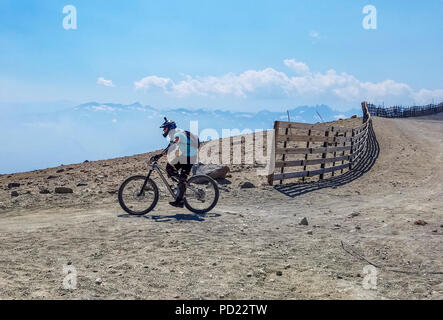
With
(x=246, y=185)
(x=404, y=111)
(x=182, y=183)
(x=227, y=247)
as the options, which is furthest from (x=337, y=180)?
(x=404, y=111)

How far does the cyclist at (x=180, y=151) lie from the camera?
27.9ft

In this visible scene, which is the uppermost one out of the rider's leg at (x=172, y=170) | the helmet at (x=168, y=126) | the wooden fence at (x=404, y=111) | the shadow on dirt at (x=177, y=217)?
the wooden fence at (x=404, y=111)

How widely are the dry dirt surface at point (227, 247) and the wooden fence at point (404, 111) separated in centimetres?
4650

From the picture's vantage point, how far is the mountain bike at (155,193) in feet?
28.5

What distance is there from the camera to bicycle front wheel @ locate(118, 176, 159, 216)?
8.61m

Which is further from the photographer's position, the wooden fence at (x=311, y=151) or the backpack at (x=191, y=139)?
the wooden fence at (x=311, y=151)

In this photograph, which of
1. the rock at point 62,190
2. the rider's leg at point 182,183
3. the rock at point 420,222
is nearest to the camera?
the rock at point 420,222

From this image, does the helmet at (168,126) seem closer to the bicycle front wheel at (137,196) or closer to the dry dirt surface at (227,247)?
the bicycle front wheel at (137,196)

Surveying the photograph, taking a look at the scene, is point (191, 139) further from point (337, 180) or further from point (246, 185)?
point (337, 180)

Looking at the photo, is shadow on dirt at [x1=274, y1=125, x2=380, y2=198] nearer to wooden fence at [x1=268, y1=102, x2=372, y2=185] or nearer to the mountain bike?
wooden fence at [x1=268, y1=102, x2=372, y2=185]

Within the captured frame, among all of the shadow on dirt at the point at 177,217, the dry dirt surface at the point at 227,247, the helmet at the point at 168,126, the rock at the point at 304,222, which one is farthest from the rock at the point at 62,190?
the rock at the point at 304,222

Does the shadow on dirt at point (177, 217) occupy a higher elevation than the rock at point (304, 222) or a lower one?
higher

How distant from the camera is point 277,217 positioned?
898cm

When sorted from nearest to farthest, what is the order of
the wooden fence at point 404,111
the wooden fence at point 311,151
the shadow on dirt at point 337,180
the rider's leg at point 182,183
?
the rider's leg at point 182,183, the shadow on dirt at point 337,180, the wooden fence at point 311,151, the wooden fence at point 404,111
